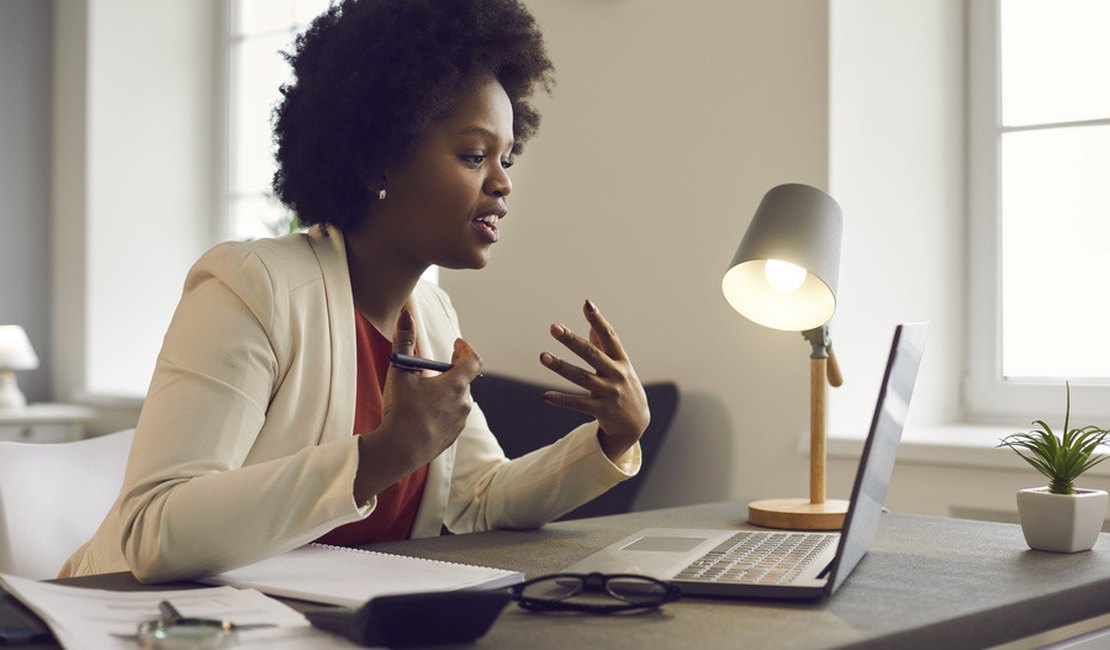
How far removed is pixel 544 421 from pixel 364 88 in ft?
4.12

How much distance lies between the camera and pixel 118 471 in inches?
71.3

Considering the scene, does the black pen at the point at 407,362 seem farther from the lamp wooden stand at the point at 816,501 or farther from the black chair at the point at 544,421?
the black chair at the point at 544,421

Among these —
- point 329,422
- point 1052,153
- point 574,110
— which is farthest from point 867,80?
point 329,422

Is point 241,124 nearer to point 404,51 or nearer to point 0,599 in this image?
point 404,51

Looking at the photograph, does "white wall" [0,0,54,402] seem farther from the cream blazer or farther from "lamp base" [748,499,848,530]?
"lamp base" [748,499,848,530]

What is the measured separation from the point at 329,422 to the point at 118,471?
1.88 ft

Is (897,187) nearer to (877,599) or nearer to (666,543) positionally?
(666,543)

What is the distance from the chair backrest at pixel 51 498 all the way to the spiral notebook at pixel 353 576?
591 millimetres

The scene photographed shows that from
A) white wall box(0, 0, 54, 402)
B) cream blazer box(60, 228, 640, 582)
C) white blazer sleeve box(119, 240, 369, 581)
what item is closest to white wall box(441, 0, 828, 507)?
cream blazer box(60, 228, 640, 582)

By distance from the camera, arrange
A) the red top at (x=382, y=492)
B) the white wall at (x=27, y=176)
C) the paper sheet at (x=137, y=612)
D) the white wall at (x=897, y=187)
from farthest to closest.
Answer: the white wall at (x=27, y=176) < the white wall at (x=897, y=187) < the red top at (x=382, y=492) < the paper sheet at (x=137, y=612)

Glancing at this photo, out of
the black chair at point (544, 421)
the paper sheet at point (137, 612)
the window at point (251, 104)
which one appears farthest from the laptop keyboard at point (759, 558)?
the window at point (251, 104)

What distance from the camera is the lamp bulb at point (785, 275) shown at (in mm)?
1703

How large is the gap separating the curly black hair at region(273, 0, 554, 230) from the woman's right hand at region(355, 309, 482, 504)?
1.56 ft

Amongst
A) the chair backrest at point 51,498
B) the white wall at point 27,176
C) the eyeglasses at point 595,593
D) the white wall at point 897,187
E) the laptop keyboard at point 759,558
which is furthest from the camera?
the white wall at point 27,176
